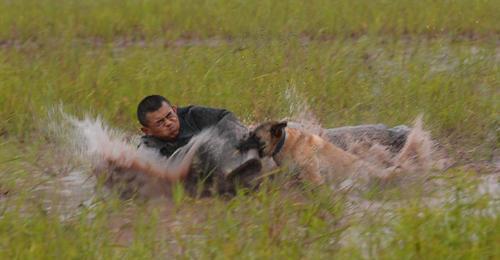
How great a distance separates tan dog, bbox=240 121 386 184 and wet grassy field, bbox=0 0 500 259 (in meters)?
0.34

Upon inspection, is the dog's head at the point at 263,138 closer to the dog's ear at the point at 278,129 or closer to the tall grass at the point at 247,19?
the dog's ear at the point at 278,129

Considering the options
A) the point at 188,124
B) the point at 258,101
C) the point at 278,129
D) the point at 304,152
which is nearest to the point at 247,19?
the point at 258,101

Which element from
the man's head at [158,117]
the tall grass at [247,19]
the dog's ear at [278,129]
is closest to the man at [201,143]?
the man's head at [158,117]

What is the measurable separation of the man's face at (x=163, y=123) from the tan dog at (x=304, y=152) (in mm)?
385

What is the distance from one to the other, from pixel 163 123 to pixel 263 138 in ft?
1.71

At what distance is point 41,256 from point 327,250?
107 cm

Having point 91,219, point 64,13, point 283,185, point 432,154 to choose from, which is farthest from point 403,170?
point 64,13

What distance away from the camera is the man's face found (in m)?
4.85

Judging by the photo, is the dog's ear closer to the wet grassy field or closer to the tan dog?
the tan dog

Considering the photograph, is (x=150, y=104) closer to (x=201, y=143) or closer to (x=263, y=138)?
(x=201, y=143)

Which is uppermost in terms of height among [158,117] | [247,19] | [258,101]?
[158,117]

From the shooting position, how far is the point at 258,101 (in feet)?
21.3

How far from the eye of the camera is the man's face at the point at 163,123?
4852 millimetres

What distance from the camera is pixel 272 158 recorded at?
4.86 metres
